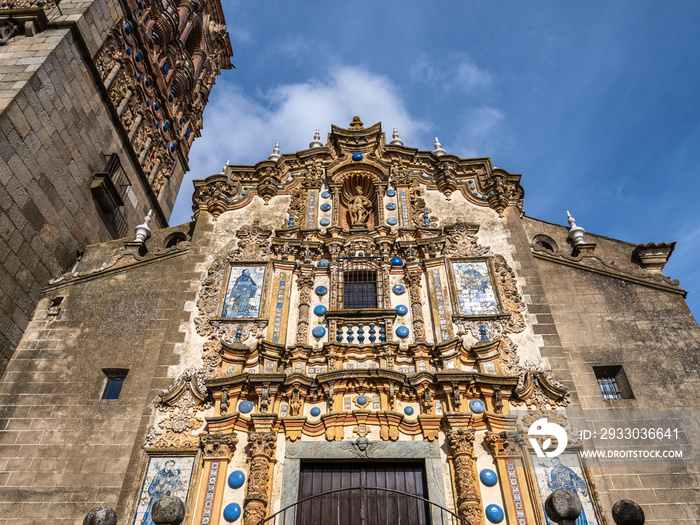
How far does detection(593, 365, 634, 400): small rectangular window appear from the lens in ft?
31.0

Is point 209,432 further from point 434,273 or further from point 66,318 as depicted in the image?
point 434,273

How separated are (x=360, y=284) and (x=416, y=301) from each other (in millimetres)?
1286

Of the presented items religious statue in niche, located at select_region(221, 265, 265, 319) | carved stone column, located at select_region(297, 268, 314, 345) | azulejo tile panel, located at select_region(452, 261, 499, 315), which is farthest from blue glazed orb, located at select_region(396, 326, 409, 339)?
religious statue in niche, located at select_region(221, 265, 265, 319)

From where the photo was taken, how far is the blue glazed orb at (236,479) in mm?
8375

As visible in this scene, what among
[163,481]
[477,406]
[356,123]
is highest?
[356,123]

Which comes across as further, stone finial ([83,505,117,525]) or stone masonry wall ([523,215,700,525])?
stone masonry wall ([523,215,700,525])

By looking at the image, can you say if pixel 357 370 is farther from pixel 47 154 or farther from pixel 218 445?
pixel 47 154

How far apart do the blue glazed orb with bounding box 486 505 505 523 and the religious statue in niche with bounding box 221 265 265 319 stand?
17.5 feet

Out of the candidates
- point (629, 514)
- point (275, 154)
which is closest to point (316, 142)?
point (275, 154)

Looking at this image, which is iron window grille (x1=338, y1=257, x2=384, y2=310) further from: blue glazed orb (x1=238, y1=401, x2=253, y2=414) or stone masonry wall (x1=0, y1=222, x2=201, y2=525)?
stone masonry wall (x1=0, y1=222, x2=201, y2=525)

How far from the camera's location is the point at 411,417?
361 inches

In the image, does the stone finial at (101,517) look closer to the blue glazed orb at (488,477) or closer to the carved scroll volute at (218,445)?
the carved scroll volute at (218,445)

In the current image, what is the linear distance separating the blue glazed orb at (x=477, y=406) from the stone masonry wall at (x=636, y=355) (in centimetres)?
177

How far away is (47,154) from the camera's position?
11.6m
